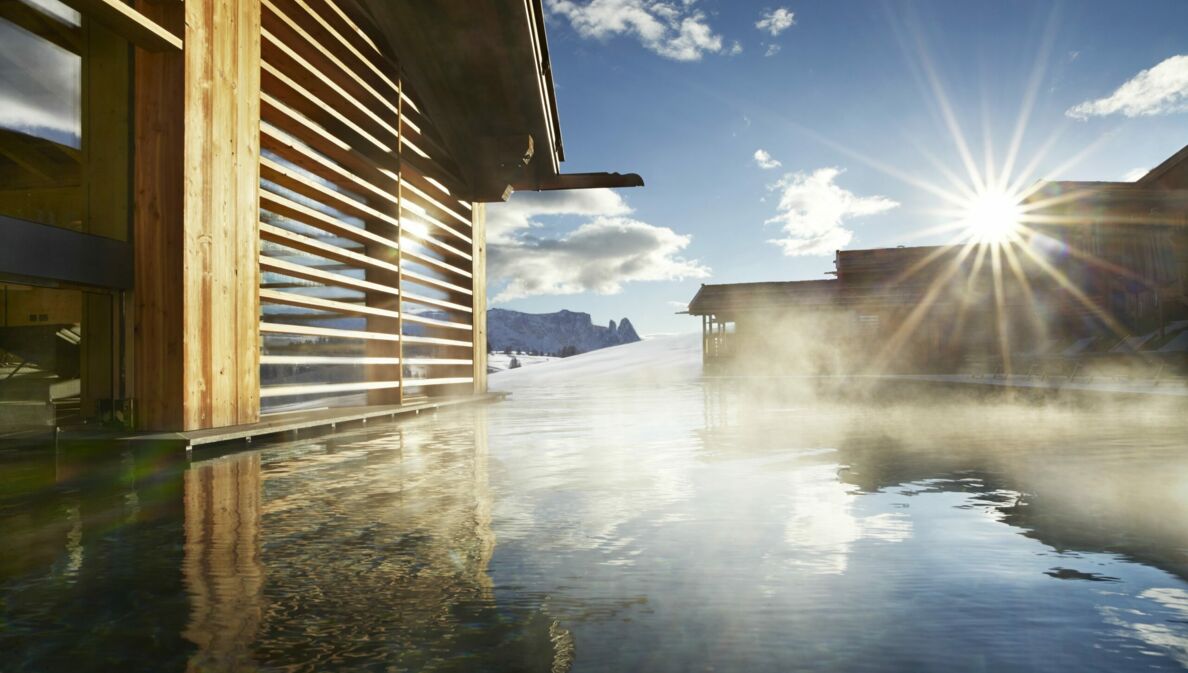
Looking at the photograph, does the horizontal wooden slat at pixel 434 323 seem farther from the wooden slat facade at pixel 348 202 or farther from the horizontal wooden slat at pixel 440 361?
the horizontal wooden slat at pixel 440 361

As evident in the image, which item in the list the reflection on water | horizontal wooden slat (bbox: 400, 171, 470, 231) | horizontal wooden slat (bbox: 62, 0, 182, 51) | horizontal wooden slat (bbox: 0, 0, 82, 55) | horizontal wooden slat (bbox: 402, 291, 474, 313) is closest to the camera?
the reflection on water

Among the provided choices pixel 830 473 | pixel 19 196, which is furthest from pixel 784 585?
pixel 19 196

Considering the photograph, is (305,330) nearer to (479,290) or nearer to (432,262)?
(432,262)

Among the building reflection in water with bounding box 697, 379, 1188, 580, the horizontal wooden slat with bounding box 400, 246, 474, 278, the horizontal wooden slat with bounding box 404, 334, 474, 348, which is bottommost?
the building reflection in water with bounding box 697, 379, 1188, 580

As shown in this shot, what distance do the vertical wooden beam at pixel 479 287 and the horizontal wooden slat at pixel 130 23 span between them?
11.7 m

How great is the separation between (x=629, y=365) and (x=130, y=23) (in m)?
48.4

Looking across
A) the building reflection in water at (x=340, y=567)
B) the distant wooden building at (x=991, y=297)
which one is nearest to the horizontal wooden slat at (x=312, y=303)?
the building reflection in water at (x=340, y=567)

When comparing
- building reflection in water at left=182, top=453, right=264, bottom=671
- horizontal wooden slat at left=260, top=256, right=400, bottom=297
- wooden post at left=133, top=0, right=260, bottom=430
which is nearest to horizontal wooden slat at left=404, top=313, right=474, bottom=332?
horizontal wooden slat at left=260, top=256, right=400, bottom=297

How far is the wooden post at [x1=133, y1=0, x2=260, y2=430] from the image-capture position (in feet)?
33.1

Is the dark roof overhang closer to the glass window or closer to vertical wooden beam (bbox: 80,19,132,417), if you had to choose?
vertical wooden beam (bbox: 80,19,132,417)

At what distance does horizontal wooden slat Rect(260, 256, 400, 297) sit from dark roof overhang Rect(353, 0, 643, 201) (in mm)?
3108

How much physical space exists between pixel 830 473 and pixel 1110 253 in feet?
92.1

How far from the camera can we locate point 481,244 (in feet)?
73.4

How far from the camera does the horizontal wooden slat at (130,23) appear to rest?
8695 mm
